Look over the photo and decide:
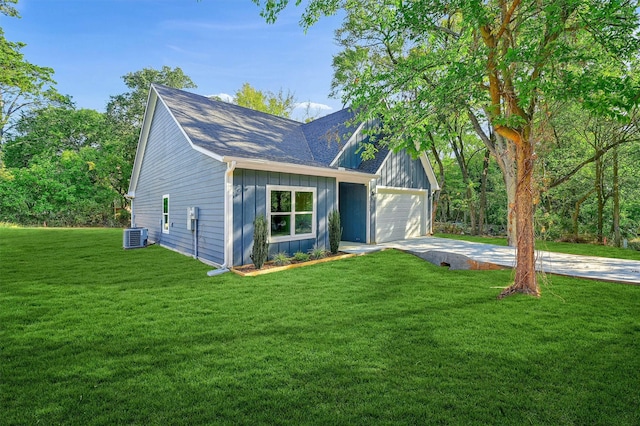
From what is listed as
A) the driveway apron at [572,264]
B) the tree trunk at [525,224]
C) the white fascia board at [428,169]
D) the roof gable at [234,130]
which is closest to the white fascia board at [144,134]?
the roof gable at [234,130]

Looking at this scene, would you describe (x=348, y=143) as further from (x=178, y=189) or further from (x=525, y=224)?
(x=525, y=224)

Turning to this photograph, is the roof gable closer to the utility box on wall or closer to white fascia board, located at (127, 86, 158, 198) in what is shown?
white fascia board, located at (127, 86, 158, 198)

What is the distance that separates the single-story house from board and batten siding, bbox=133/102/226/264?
3 centimetres

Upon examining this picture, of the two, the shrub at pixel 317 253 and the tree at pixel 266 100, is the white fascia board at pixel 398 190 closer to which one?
the shrub at pixel 317 253

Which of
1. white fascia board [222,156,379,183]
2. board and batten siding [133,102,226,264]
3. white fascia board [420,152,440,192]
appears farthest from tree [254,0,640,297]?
white fascia board [420,152,440,192]

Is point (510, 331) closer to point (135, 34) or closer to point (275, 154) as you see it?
point (275, 154)

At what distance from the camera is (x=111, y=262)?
748 cm

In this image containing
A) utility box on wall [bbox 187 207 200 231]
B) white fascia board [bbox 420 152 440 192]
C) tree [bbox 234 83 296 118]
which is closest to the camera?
utility box on wall [bbox 187 207 200 231]

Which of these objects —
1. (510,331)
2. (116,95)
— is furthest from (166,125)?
Result: (116,95)

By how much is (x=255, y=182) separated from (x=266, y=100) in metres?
19.0

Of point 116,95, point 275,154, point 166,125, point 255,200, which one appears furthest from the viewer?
point 116,95

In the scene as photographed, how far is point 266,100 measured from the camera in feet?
78.8

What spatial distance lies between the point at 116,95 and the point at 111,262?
24347 millimetres

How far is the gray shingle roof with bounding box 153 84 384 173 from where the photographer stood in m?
8.53
